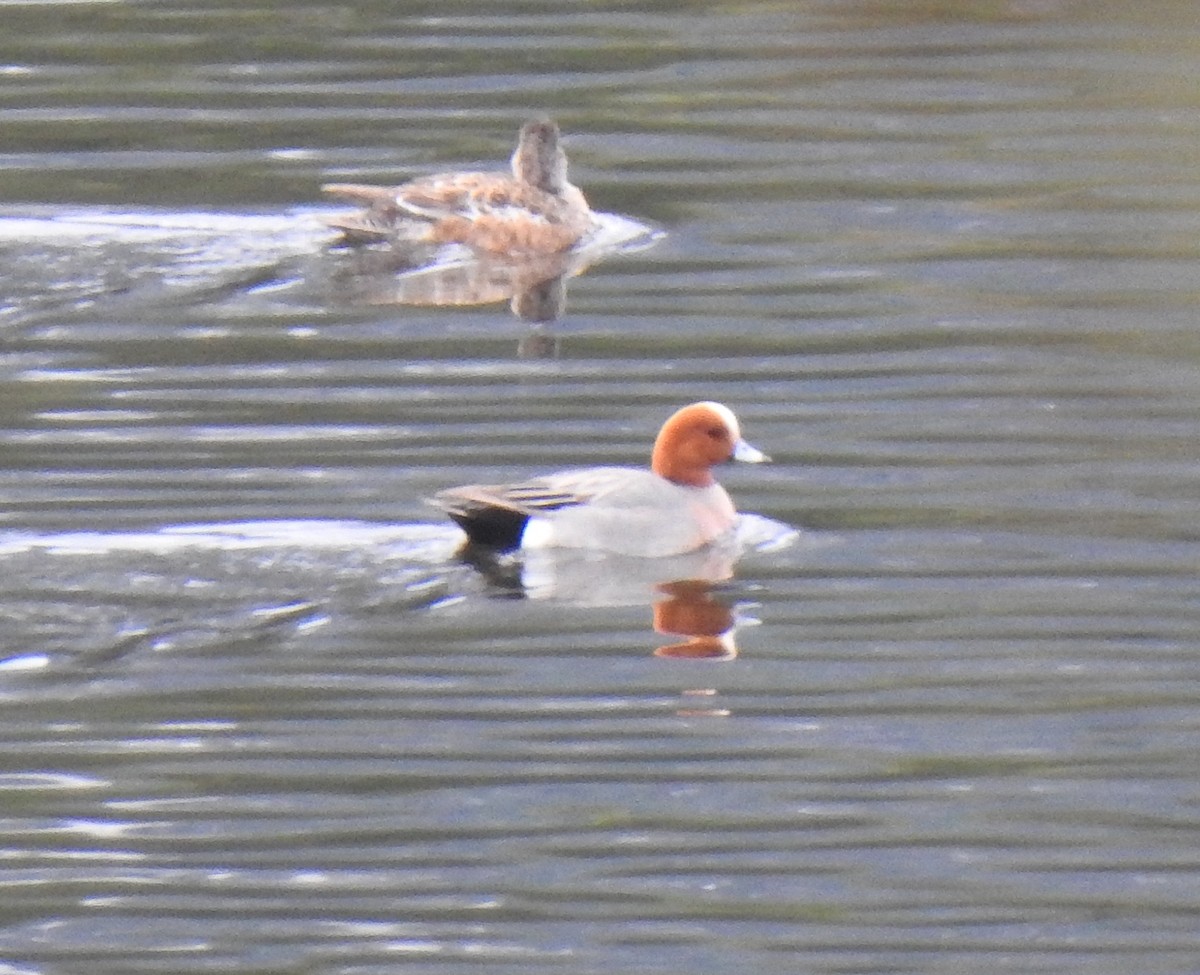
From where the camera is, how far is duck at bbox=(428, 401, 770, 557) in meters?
9.49

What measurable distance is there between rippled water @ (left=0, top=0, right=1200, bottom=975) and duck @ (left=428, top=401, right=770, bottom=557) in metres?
0.15

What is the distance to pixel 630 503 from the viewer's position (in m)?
9.82

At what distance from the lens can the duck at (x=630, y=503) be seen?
9.49m

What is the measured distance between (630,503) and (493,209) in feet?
15.1

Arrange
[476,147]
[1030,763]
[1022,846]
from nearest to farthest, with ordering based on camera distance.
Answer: [1022,846] → [1030,763] → [476,147]

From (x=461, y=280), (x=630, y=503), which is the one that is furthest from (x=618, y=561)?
(x=461, y=280)

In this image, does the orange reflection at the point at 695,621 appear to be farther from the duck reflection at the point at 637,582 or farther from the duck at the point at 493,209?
the duck at the point at 493,209

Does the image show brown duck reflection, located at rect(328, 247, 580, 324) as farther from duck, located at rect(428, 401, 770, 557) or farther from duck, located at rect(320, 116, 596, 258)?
duck, located at rect(428, 401, 770, 557)

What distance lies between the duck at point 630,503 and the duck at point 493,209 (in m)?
3.90

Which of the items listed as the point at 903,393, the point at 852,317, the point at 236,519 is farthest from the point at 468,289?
the point at 236,519

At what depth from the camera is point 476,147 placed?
15898 mm

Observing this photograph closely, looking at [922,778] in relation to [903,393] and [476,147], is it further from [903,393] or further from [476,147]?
[476,147]

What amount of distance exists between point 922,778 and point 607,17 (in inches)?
446

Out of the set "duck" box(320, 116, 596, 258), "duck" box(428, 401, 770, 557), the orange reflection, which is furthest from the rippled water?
"duck" box(320, 116, 596, 258)
